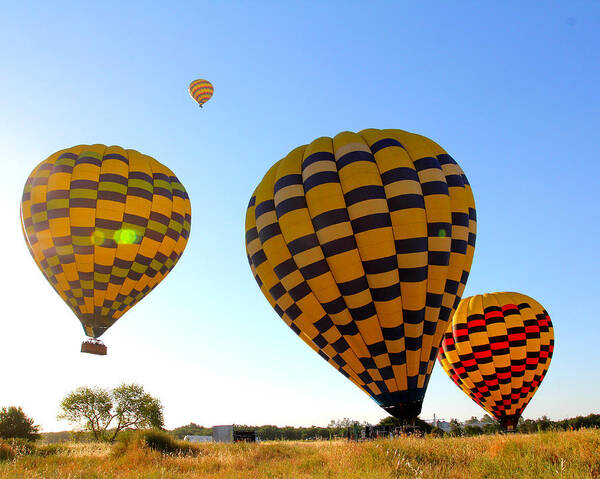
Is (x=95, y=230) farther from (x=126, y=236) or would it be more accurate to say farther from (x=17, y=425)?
(x=17, y=425)

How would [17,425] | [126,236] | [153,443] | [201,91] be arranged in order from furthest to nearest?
[17,425]
[201,91]
[126,236]
[153,443]

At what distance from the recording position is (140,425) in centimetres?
4706

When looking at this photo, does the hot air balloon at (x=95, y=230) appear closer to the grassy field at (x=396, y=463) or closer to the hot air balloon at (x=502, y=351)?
the grassy field at (x=396, y=463)

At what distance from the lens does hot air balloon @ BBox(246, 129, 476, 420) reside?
41.1 feet

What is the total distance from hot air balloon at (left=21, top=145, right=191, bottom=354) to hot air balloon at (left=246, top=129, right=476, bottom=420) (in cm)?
847

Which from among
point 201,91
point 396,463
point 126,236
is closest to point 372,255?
point 396,463

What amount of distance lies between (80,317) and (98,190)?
557cm

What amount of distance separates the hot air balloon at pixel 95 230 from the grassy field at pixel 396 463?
22.5 ft

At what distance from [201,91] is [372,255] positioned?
25.2m

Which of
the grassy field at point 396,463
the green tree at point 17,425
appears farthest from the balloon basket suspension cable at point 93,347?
the green tree at point 17,425

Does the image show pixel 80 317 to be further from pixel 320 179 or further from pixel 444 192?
pixel 444 192

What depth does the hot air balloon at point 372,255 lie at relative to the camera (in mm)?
12530

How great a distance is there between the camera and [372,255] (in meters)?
12.6

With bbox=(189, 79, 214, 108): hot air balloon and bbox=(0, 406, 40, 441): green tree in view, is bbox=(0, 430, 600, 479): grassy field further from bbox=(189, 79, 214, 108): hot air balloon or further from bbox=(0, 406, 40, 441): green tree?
bbox=(0, 406, 40, 441): green tree
